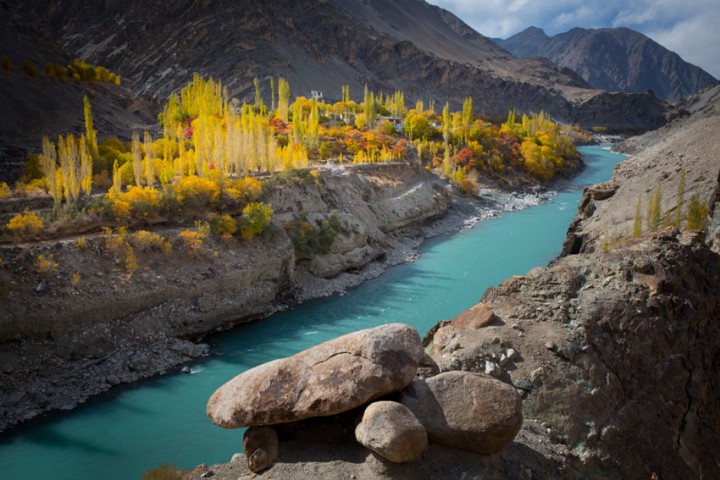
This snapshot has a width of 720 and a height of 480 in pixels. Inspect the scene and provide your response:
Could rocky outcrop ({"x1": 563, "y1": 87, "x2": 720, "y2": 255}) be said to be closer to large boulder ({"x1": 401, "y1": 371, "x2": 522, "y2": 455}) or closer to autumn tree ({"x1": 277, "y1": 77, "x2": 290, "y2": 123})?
large boulder ({"x1": 401, "y1": 371, "x2": 522, "y2": 455})

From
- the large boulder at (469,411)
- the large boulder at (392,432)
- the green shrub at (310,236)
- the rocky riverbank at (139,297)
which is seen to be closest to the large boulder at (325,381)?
the large boulder at (392,432)

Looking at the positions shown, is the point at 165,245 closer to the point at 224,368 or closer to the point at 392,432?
the point at 224,368

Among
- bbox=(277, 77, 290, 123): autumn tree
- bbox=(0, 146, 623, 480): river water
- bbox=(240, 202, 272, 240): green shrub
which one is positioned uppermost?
bbox=(277, 77, 290, 123): autumn tree

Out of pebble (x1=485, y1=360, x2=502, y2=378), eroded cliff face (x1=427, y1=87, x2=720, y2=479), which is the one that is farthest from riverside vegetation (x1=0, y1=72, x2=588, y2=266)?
pebble (x1=485, y1=360, x2=502, y2=378)

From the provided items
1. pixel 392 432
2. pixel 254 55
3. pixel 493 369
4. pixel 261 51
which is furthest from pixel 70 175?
pixel 261 51

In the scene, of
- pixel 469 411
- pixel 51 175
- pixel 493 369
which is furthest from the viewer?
pixel 51 175

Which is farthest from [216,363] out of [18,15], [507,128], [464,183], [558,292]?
[507,128]

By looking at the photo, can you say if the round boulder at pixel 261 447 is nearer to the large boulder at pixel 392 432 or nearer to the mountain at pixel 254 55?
the large boulder at pixel 392 432
